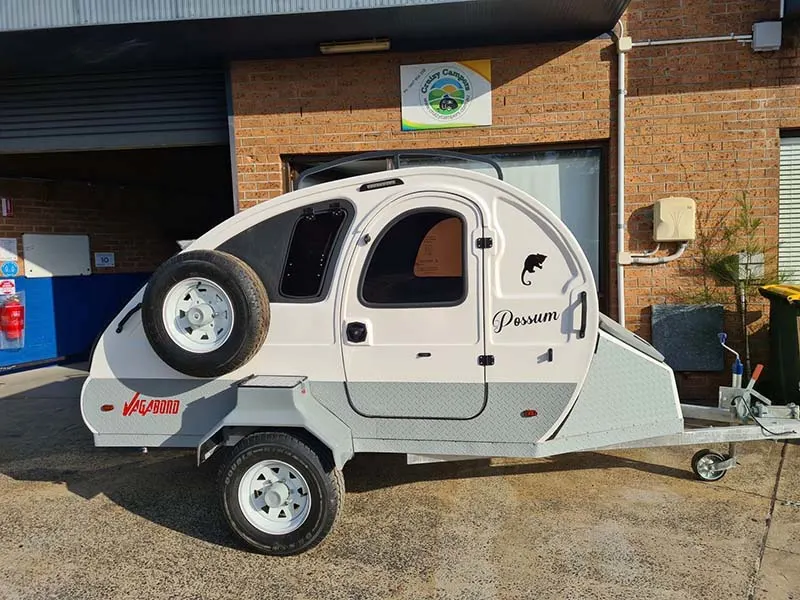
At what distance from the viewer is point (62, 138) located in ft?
23.6

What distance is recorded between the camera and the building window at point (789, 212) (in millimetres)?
6336

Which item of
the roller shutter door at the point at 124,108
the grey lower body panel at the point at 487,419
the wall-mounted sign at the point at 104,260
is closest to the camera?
the grey lower body panel at the point at 487,419

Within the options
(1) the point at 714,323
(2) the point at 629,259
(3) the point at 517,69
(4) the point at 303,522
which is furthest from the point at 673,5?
(4) the point at 303,522

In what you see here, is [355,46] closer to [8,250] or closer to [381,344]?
[381,344]

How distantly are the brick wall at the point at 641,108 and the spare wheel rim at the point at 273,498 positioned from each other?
12.7ft

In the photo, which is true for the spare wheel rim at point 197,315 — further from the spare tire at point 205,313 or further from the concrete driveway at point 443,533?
the concrete driveway at point 443,533

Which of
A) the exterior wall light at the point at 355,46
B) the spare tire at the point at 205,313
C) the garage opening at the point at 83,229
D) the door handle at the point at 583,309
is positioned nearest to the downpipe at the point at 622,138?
the exterior wall light at the point at 355,46

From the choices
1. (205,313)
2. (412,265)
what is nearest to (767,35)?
(412,265)

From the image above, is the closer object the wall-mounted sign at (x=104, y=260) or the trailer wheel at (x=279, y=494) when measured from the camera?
the trailer wheel at (x=279, y=494)

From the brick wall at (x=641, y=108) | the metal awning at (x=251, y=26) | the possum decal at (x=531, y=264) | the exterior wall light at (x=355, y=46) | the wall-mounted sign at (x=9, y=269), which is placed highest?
the metal awning at (x=251, y=26)

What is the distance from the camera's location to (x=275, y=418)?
3.66 m

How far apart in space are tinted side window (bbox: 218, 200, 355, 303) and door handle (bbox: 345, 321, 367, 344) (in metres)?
0.26

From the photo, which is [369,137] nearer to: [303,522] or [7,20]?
[7,20]

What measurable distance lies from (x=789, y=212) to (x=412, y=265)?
473 cm
